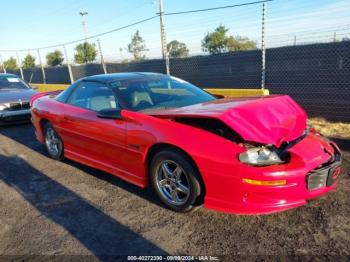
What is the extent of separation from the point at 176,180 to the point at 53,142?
2.82 metres

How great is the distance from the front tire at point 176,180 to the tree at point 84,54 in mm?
36074

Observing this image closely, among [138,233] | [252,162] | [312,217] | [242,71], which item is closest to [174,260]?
[138,233]

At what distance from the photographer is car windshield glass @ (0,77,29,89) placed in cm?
930

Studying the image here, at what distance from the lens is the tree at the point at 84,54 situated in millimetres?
37938

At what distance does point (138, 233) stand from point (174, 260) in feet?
1.80

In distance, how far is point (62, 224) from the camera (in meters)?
3.32

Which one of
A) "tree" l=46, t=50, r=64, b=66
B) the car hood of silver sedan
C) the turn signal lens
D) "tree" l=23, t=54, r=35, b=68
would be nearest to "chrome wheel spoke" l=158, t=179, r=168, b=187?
the turn signal lens

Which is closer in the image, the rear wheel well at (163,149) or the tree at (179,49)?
the rear wheel well at (163,149)

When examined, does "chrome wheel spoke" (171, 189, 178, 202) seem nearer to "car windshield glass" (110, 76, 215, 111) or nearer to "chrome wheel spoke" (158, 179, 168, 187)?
"chrome wheel spoke" (158, 179, 168, 187)

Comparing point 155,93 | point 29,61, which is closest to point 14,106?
point 155,93

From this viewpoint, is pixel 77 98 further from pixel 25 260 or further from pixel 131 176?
pixel 25 260

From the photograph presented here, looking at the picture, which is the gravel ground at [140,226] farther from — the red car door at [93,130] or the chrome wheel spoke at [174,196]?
the red car door at [93,130]

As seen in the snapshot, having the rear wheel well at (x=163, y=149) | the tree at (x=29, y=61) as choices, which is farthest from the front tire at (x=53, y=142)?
the tree at (x=29, y=61)

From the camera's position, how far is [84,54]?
3819 cm
